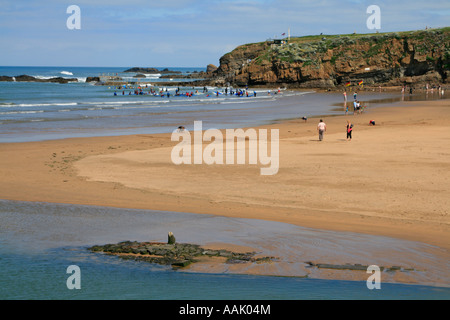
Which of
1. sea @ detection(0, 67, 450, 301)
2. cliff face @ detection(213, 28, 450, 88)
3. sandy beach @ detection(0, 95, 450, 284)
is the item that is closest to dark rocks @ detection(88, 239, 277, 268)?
sea @ detection(0, 67, 450, 301)

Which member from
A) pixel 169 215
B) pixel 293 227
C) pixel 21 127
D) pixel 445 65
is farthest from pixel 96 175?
pixel 445 65

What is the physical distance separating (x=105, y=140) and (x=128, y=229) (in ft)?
54.6

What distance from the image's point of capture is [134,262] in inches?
386

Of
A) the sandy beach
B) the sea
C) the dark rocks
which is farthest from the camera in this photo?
the sandy beach

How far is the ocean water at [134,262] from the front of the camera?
8.40 meters

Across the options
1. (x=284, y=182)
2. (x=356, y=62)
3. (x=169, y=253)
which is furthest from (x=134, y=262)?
(x=356, y=62)

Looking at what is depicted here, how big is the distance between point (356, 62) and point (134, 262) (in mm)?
87920

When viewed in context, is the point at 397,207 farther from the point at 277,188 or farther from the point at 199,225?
the point at 199,225

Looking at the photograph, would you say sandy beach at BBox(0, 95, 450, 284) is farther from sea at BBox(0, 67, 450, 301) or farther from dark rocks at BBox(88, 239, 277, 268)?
dark rocks at BBox(88, 239, 277, 268)

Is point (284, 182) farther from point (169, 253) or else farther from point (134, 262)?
point (134, 262)

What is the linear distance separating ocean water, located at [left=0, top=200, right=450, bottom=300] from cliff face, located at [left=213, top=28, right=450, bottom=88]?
7802 centimetres

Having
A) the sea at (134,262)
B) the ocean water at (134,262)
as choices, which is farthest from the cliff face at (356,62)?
the sea at (134,262)

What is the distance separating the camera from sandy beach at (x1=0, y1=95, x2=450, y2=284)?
41.9 feet

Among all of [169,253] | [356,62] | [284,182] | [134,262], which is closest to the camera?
[134,262]
